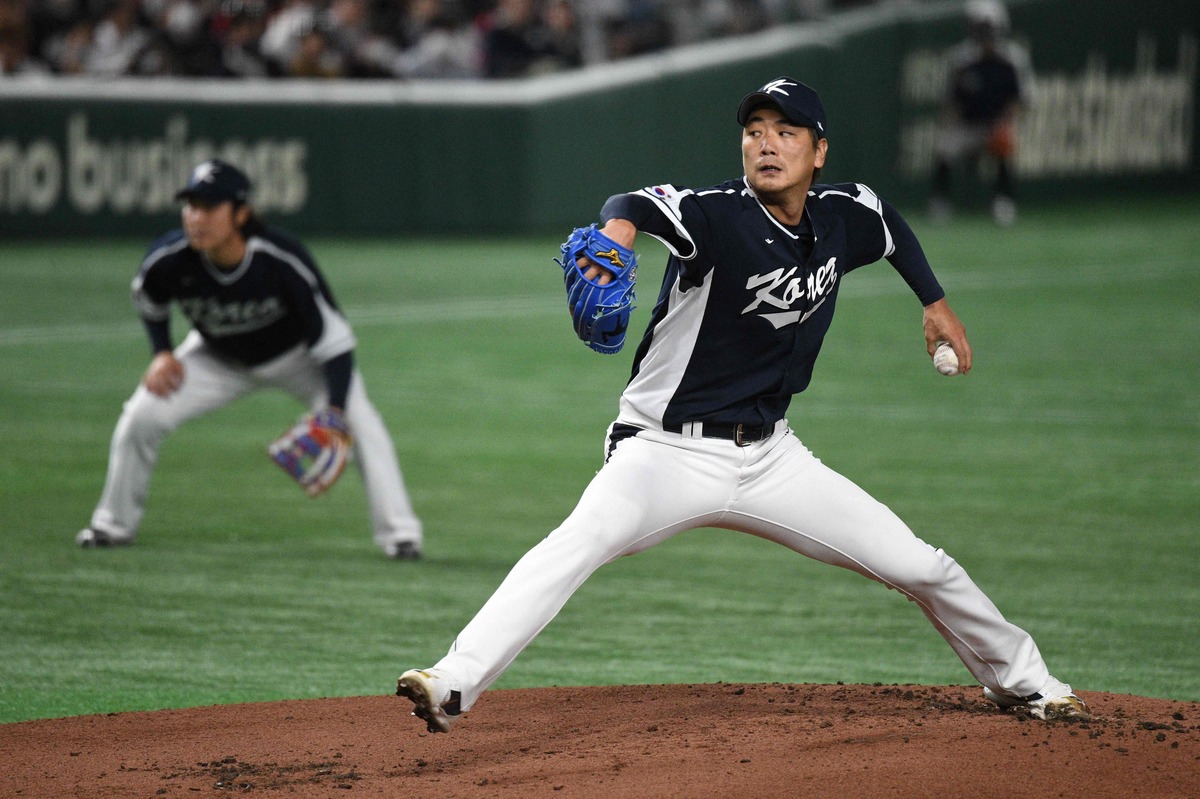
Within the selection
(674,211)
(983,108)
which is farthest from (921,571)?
(983,108)

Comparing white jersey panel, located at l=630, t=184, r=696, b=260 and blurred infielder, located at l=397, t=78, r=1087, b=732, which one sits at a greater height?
white jersey panel, located at l=630, t=184, r=696, b=260

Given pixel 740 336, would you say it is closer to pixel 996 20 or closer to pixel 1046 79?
pixel 996 20

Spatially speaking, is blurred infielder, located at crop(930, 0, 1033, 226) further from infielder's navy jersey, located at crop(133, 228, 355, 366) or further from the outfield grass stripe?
infielder's navy jersey, located at crop(133, 228, 355, 366)

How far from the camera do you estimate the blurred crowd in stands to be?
65.3 feet

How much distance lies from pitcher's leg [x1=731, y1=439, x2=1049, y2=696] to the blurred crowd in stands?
53.1 ft

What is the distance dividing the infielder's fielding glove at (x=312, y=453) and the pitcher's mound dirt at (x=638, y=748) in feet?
6.43

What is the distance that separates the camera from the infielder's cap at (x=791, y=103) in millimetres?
4609

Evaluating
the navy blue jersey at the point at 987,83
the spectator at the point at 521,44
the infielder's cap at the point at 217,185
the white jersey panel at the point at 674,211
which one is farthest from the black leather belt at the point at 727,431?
the navy blue jersey at the point at 987,83

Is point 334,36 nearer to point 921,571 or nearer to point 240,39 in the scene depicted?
point 240,39

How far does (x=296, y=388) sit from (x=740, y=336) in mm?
3905

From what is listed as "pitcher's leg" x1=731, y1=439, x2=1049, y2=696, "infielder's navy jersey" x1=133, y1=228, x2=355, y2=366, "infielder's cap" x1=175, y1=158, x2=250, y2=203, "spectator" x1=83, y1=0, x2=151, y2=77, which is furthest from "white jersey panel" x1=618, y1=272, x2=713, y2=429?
"spectator" x1=83, y1=0, x2=151, y2=77

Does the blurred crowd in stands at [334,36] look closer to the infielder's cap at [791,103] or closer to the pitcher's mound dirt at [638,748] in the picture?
the pitcher's mound dirt at [638,748]

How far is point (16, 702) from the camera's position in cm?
564

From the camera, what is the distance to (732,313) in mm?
4691
